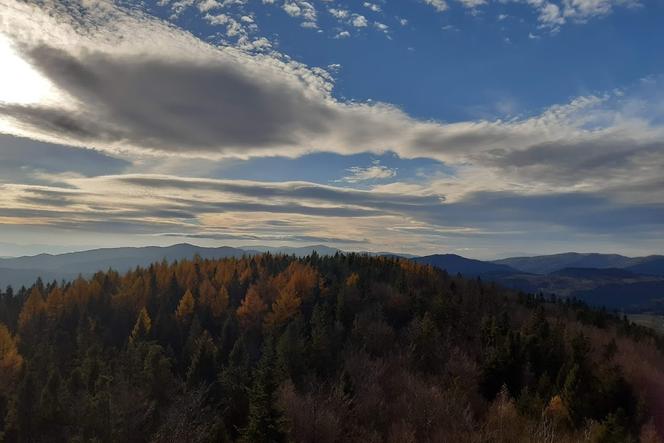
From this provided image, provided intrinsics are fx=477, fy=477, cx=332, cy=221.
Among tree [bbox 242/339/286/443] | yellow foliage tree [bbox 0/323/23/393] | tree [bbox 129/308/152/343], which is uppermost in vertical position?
tree [bbox 242/339/286/443]

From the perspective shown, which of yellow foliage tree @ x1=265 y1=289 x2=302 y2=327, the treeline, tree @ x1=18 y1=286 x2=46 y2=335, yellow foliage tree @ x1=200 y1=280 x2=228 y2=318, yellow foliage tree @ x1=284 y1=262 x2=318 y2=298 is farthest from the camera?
yellow foliage tree @ x1=284 y1=262 x2=318 y2=298

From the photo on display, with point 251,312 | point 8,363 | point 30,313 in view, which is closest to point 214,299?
point 251,312

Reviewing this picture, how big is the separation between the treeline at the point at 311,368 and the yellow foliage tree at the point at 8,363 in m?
0.30

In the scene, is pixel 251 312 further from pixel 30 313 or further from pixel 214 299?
pixel 30 313

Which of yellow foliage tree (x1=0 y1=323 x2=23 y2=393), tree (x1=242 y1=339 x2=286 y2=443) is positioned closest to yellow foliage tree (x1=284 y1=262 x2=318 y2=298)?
yellow foliage tree (x1=0 y1=323 x2=23 y2=393)

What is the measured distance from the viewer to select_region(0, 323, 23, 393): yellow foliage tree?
71.9 m

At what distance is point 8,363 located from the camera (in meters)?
77.6

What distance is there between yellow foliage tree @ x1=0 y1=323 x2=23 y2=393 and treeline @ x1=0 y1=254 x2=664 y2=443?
295mm

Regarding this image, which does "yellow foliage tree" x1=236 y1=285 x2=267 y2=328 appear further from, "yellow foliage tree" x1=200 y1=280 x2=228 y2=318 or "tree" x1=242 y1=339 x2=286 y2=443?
"tree" x1=242 y1=339 x2=286 y2=443

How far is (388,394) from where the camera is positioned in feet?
154

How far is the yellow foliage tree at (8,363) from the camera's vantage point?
71.9 m

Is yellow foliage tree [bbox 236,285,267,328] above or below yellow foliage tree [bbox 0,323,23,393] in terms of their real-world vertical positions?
above

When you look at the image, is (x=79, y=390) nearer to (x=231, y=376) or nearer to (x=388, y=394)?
(x=231, y=376)

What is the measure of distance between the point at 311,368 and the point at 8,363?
5365 cm
